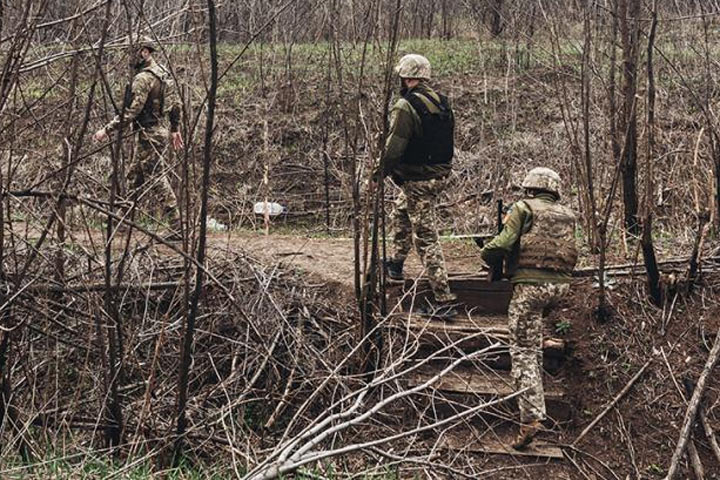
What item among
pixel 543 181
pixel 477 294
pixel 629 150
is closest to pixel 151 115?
pixel 477 294

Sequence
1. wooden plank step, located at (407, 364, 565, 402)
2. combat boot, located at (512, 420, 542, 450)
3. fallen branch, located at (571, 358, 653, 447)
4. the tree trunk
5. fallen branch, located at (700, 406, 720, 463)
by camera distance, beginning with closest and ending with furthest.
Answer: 1. fallen branch, located at (700, 406, 720, 463)
2. combat boot, located at (512, 420, 542, 450)
3. fallen branch, located at (571, 358, 653, 447)
4. wooden plank step, located at (407, 364, 565, 402)
5. the tree trunk

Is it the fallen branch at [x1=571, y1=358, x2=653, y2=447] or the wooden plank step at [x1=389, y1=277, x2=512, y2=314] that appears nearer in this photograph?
the fallen branch at [x1=571, y1=358, x2=653, y2=447]

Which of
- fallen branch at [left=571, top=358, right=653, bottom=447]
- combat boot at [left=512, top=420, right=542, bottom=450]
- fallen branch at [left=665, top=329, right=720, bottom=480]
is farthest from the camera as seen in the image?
fallen branch at [left=571, top=358, right=653, bottom=447]

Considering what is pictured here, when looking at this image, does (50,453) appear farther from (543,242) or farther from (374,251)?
(543,242)

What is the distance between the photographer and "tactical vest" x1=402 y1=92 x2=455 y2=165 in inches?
293

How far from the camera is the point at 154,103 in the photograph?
30.6 ft

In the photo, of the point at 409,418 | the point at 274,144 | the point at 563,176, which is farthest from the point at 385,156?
the point at 274,144

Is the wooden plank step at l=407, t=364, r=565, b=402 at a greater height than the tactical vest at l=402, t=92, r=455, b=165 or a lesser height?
lesser

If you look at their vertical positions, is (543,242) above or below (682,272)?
above

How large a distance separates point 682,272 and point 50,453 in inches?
223

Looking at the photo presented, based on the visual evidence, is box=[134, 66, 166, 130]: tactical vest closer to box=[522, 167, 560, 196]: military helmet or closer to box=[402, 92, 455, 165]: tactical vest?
box=[402, 92, 455, 165]: tactical vest

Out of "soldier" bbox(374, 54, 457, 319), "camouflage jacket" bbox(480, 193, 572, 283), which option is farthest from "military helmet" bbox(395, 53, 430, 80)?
"camouflage jacket" bbox(480, 193, 572, 283)

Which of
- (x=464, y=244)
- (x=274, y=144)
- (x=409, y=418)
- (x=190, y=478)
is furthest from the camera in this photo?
(x=274, y=144)

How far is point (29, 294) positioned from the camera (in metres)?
6.52
